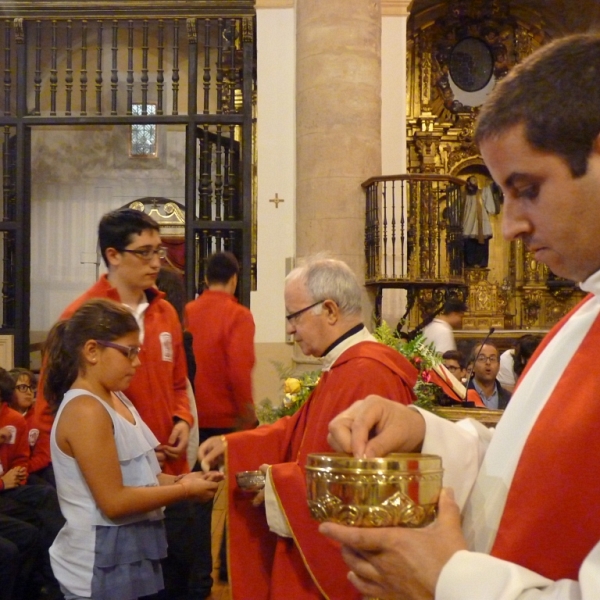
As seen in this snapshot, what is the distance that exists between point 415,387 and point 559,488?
3.30 metres

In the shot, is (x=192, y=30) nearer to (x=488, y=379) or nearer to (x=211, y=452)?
(x=488, y=379)

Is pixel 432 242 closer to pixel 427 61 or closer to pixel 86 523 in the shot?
pixel 427 61

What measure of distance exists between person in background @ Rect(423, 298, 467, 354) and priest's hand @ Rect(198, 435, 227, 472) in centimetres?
406

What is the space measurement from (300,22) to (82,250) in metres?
6.67

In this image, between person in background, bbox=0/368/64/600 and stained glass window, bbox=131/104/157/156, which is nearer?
person in background, bbox=0/368/64/600

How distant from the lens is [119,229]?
3.41 m

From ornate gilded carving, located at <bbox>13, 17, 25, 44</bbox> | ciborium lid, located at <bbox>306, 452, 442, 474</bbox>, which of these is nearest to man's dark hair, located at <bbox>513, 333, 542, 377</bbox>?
ciborium lid, located at <bbox>306, 452, 442, 474</bbox>

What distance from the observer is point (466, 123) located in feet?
41.4

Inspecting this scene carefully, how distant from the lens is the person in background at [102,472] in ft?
7.98

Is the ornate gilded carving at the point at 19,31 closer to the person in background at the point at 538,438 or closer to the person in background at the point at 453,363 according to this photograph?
the person in background at the point at 453,363

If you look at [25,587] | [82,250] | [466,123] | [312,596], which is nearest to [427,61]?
[466,123]

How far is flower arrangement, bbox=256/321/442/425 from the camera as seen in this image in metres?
4.34

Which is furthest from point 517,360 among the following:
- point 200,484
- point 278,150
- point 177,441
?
point 200,484

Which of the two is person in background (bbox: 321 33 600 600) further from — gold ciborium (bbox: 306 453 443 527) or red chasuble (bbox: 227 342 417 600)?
red chasuble (bbox: 227 342 417 600)
